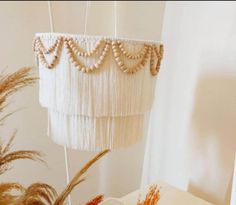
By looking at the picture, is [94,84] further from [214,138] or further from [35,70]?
[214,138]

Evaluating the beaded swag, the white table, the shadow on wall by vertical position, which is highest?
the beaded swag

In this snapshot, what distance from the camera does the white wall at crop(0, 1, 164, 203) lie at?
775 millimetres

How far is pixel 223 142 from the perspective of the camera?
0.84 metres

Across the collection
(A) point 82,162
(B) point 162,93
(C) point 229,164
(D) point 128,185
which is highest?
(B) point 162,93

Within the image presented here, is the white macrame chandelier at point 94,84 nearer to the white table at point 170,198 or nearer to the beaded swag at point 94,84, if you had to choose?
the beaded swag at point 94,84

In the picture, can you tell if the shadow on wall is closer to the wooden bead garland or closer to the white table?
the white table

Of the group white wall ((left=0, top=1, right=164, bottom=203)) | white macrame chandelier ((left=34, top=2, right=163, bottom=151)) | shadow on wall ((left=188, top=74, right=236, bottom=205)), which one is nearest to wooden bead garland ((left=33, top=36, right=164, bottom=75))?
white macrame chandelier ((left=34, top=2, right=163, bottom=151))

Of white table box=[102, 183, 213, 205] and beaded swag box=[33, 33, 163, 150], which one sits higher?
beaded swag box=[33, 33, 163, 150]

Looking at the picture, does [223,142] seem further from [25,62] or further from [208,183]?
[25,62]

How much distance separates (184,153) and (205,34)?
422mm

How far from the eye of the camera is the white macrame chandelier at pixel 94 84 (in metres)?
0.52

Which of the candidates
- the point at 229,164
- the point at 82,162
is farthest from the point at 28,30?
the point at 229,164

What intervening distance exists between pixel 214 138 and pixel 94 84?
51cm

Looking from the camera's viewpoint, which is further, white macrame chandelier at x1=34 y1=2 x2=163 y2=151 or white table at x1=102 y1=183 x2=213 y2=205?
white table at x1=102 y1=183 x2=213 y2=205
